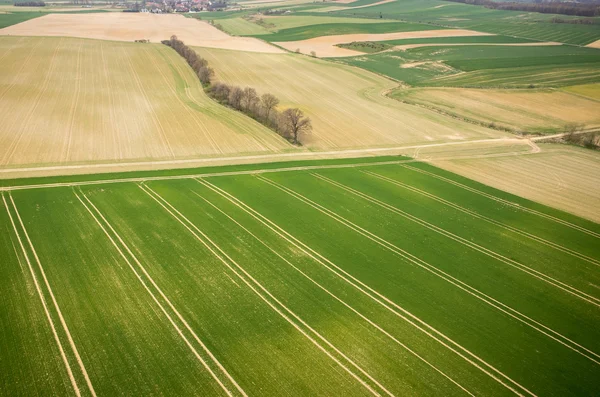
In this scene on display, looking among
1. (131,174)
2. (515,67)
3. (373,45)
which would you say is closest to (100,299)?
(131,174)

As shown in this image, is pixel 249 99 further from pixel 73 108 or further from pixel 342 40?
pixel 342 40

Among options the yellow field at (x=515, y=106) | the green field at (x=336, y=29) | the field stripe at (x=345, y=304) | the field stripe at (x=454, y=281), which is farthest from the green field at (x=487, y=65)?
the field stripe at (x=345, y=304)

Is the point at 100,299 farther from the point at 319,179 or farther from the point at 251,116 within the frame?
the point at 251,116

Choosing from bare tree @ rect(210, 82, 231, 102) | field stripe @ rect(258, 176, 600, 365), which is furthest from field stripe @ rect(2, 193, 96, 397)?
bare tree @ rect(210, 82, 231, 102)

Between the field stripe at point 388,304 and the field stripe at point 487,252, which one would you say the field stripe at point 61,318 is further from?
the field stripe at point 487,252

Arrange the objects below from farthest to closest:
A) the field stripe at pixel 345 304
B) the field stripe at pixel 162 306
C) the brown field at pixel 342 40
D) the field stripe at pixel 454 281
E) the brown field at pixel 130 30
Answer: the brown field at pixel 342 40
the brown field at pixel 130 30
the field stripe at pixel 454 281
the field stripe at pixel 345 304
the field stripe at pixel 162 306

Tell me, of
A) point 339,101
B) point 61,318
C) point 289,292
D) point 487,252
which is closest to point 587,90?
point 339,101
